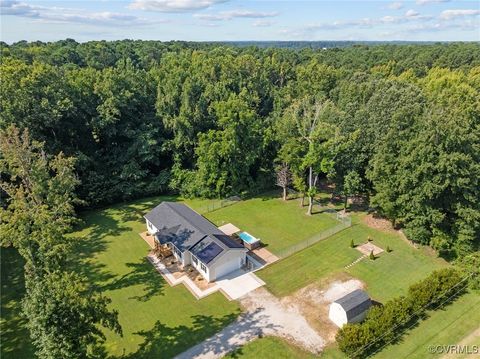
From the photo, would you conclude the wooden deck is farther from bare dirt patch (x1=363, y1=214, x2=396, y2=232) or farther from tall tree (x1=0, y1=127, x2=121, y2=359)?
bare dirt patch (x1=363, y1=214, x2=396, y2=232)

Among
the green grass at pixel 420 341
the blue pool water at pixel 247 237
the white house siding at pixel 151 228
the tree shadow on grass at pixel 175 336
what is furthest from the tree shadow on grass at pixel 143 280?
the green grass at pixel 420 341

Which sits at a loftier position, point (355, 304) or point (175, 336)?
point (355, 304)

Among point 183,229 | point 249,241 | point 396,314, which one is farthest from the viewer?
point 249,241

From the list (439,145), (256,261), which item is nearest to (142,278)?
(256,261)

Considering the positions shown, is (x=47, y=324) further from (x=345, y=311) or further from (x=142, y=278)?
(x=345, y=311)

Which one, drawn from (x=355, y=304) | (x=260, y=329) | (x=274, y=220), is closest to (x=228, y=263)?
(x=260, y=329)

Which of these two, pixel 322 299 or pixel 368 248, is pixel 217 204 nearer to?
pixel 368 248

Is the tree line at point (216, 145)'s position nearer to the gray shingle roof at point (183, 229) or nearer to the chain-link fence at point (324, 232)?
the chain-link fence at point (324, 232)
